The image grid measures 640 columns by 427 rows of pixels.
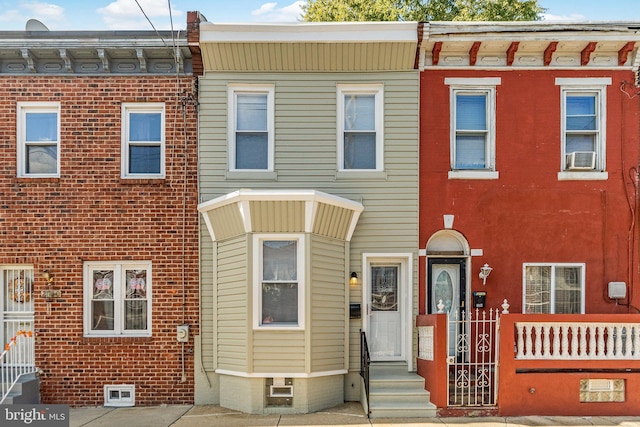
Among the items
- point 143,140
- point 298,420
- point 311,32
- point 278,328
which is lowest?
point 298,420

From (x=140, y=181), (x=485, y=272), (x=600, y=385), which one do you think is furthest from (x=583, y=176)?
(x=140, y=181)

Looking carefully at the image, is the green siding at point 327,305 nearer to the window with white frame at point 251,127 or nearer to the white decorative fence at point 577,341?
the window with white frame at point 251,127

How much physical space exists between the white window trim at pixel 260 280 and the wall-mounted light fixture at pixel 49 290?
394cm

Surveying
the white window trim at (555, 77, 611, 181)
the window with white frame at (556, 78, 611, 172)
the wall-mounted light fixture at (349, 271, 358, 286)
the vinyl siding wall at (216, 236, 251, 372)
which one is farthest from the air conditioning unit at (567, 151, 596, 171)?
the vinyl siding wall at (216, 236, 251, 372)

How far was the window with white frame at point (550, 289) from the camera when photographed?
10609 mm

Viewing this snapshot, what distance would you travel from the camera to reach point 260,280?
9.67 metres

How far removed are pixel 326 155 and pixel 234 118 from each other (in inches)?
77.6

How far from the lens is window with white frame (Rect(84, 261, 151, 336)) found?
10453mm

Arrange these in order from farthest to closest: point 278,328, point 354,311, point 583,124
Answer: point 583,124 → point 354,311 → point 278,328

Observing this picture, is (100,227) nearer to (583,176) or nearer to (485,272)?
(485,272)

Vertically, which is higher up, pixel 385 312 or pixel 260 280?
pixel 260 280

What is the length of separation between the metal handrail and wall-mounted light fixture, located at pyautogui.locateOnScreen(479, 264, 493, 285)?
8.63m

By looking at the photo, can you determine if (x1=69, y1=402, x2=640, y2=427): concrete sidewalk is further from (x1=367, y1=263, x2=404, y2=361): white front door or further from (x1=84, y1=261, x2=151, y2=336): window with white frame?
(x1=84, y1=261, x2=151, y2=336): window with white frame

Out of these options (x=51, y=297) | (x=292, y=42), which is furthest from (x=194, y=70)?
(x=51, y=297)
